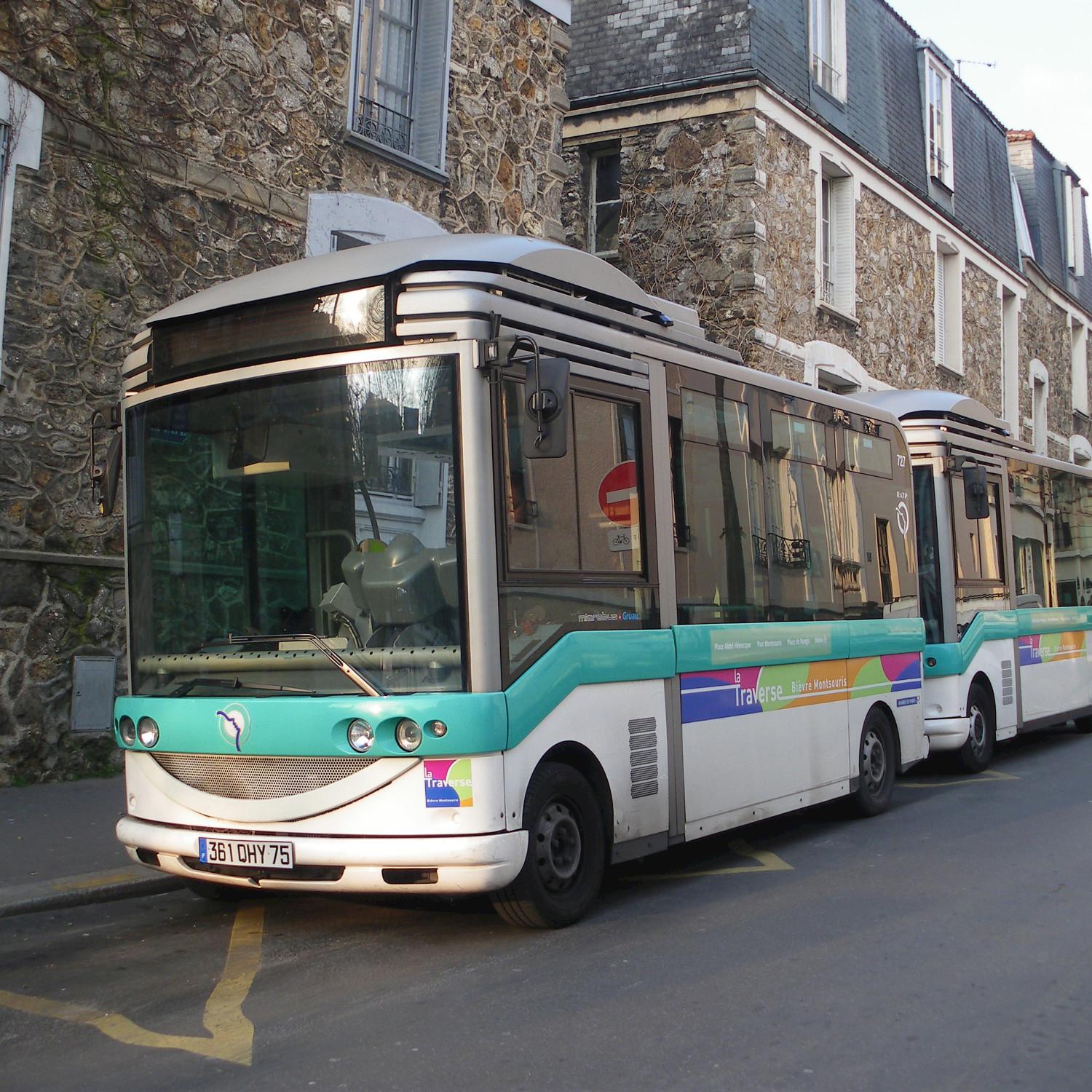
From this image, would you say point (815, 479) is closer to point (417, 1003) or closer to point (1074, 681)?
point (417, 1003)

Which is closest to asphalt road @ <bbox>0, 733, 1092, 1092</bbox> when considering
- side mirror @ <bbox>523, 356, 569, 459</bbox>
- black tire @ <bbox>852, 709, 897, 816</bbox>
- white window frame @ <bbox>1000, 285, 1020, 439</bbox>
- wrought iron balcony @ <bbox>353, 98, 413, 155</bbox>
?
black tire @ <bbox>852, 709, 897, 816</bbox>

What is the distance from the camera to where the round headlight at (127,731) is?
6707 millimetres

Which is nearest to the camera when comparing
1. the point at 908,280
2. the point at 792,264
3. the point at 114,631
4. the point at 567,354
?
the point at 567,354

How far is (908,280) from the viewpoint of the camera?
25016 mm

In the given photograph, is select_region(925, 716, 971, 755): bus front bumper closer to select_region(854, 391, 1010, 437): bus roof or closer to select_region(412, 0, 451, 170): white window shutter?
select_region(854, 391, 1010, 437): bus roof

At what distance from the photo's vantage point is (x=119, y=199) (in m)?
11.1

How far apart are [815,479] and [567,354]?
3113mm

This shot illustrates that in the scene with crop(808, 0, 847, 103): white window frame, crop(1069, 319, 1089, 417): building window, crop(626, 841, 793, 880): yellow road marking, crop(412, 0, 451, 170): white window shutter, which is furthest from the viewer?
crop(1069, 319, 1089, 417): building window

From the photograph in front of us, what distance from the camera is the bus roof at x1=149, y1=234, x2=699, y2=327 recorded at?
6.29 metres

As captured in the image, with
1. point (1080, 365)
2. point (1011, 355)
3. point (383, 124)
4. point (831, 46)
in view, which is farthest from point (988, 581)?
point (1080, 365)

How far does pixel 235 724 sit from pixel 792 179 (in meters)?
16.6

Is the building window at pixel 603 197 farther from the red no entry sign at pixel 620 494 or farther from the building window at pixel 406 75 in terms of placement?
the red no entry sign at pixel 620 494

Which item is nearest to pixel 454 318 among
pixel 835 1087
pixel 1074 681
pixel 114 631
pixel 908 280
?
pixel 835 1087

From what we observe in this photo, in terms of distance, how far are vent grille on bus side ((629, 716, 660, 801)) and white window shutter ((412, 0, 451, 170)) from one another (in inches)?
337
